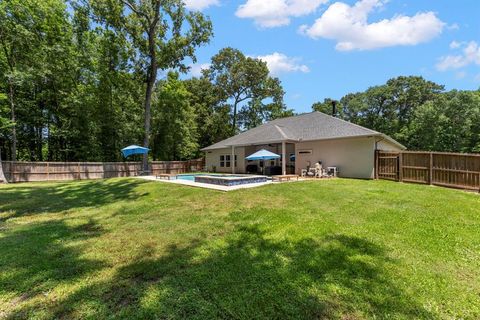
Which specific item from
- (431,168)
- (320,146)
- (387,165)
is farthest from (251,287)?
(320,146)

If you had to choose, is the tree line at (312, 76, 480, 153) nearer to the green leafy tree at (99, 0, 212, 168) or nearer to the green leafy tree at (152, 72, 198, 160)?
the green leafy tree at (99, 0, 212, 168)

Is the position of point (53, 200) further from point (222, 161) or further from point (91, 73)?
point (91, 73)

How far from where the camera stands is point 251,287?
129 inches

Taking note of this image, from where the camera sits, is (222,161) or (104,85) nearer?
(104,85)

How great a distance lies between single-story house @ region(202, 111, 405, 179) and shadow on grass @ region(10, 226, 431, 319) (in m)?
11.4

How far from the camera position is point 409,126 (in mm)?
35812

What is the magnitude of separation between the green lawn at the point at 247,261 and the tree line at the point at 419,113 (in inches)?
803

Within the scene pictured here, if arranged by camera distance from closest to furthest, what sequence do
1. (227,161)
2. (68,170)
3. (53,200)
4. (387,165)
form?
(53,200)
(387,165)
(68,170)
(227,161)

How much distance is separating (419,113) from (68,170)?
3940 centimetres

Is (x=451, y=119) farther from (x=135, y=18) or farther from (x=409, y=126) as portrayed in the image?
(x=135, y=18)

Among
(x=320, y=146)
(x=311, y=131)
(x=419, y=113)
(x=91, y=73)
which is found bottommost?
(x=320, y=146)

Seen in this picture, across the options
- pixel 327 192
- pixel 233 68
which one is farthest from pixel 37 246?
pixel 233 68

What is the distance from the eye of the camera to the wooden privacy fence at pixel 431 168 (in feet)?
33.6

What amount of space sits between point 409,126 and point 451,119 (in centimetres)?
509
